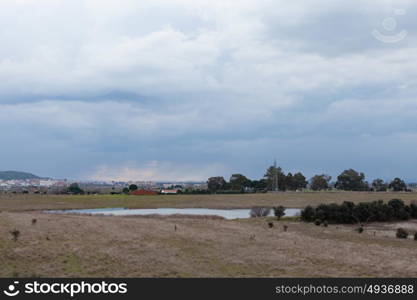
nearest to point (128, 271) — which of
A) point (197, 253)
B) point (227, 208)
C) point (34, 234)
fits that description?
point (197, 253)

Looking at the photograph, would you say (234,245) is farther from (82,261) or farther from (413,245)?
(413,245)

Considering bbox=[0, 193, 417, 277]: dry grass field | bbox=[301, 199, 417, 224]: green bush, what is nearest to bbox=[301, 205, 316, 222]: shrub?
bbox=[301, 199, 417, 224]: green bush

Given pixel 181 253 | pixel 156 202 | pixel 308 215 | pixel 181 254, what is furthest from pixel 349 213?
pixel 156 202

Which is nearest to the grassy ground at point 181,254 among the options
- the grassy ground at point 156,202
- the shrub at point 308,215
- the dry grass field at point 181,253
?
the dry grass field at point 181,253

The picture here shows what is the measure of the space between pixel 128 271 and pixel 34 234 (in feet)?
43.1

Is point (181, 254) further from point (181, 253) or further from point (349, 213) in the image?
point (349, 213)

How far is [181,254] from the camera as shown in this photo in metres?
30.0

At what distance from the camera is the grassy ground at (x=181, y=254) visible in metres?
25.4

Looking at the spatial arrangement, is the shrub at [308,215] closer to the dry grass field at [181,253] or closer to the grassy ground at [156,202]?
the dry grass field at [181,253]

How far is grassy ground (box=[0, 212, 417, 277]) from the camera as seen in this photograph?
25.4 metres

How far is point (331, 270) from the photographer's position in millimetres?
26172

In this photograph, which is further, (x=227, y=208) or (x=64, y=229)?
(x=227, y=208)

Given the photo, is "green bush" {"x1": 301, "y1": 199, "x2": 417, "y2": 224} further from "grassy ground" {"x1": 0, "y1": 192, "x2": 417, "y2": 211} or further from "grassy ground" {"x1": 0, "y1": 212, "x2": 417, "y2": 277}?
"grassy ground" {"x1": 0, "y1": 192, "x2": 417, "y2": 211}

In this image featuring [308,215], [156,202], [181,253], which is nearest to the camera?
[181,253]
